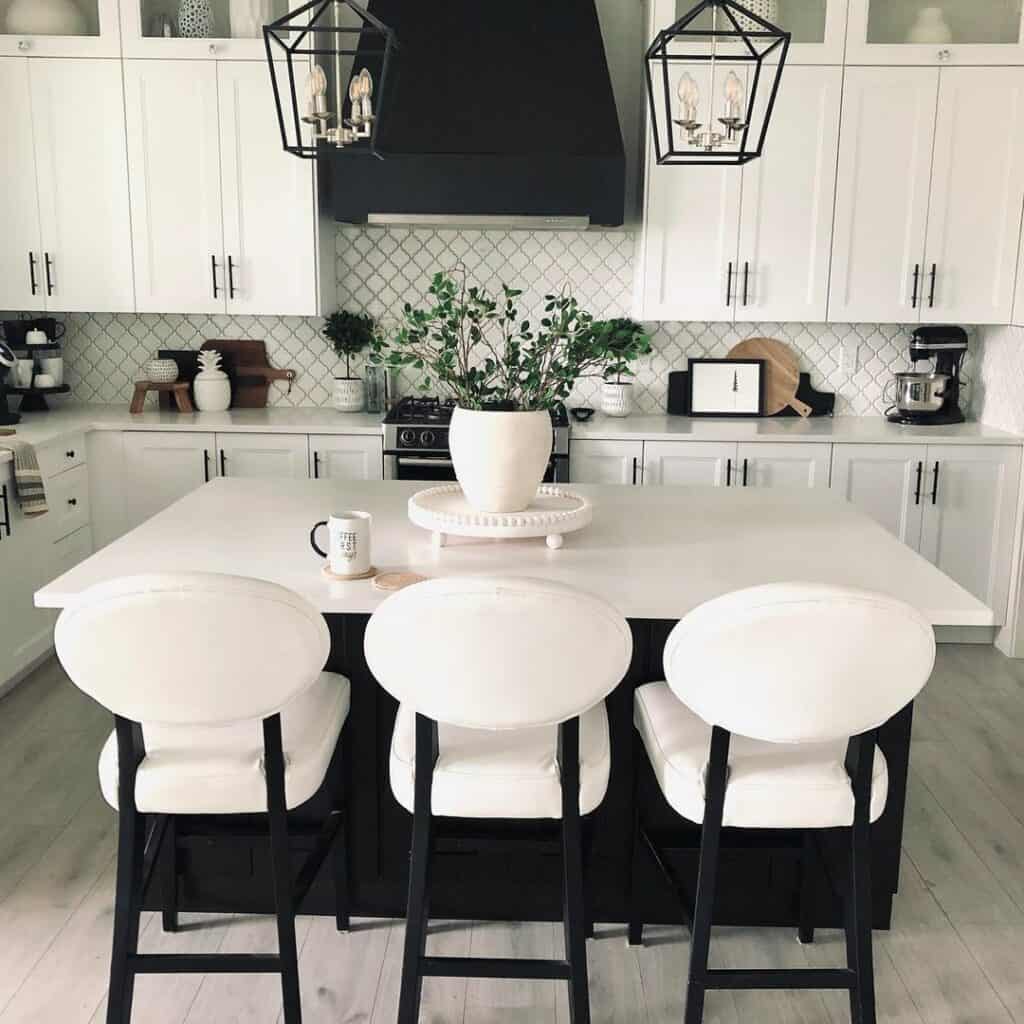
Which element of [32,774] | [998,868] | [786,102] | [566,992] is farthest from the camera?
[786,102]

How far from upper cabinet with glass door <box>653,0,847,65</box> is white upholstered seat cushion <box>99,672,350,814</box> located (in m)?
3.39

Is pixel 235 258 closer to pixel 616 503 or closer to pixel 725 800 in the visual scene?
pixel 616 503

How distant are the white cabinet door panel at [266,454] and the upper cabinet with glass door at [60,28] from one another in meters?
1.61

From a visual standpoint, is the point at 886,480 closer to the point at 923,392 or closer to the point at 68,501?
the point at 923,392

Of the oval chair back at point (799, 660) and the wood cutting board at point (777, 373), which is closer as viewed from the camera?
the oval chair back at point (799, 660)

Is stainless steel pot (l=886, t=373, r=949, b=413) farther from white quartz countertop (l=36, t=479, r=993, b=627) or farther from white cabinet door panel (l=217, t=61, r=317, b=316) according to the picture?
white cabinet door panel (l=217, t=61, r=317, b=316)

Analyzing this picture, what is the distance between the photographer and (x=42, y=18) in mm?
4430

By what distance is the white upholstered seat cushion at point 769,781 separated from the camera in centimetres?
197

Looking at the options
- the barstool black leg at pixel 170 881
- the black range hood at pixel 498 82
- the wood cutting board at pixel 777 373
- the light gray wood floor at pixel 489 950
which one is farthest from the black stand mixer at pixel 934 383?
the barstool black leg at pixel 170 881

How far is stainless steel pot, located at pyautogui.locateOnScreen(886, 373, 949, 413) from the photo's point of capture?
186 inches

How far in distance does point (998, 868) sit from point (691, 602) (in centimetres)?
140

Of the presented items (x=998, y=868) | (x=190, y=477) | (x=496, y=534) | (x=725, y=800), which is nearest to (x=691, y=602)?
(x=725, y=800)

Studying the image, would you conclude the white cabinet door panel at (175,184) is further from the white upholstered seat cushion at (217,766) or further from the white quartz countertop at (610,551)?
the white upholstered seat cushion at (217,766)

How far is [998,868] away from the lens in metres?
2.87
